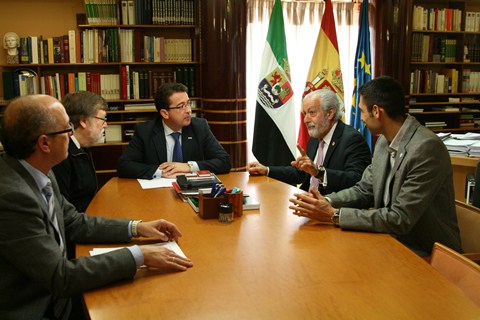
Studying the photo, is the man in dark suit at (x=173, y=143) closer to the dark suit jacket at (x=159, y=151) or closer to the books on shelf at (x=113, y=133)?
the dark suit jacket at (x=159, y=151)

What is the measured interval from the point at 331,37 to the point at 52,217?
428cm

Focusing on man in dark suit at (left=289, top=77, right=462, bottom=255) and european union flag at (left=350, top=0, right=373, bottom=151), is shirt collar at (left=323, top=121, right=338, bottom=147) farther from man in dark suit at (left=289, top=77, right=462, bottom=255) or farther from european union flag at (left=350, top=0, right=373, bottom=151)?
european union flag at (left=350, top=0, right=373, bottom=151)

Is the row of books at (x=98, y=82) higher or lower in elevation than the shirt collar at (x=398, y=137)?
higher

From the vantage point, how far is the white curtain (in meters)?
5.35

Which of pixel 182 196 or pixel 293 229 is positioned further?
pixel 182 196

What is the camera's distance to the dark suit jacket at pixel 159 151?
305 centimetres

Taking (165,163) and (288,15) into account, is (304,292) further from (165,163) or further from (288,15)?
(288,15)

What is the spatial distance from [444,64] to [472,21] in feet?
2.10

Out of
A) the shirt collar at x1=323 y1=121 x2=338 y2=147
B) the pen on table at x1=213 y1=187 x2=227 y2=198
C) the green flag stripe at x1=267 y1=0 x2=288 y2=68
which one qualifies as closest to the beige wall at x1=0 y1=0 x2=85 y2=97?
the green flag stripe at x1=267 y1=0 x2=288 y2=68

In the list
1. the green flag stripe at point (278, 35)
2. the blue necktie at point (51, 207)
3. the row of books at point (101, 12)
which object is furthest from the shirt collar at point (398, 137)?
the row of books at point (101, 12)

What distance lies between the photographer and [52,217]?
5.22 ft

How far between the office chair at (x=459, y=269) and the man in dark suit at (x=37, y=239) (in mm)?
845

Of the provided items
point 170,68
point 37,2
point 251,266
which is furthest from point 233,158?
point 251,266

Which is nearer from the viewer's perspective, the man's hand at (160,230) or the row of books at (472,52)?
the man's hand at (160,230)
